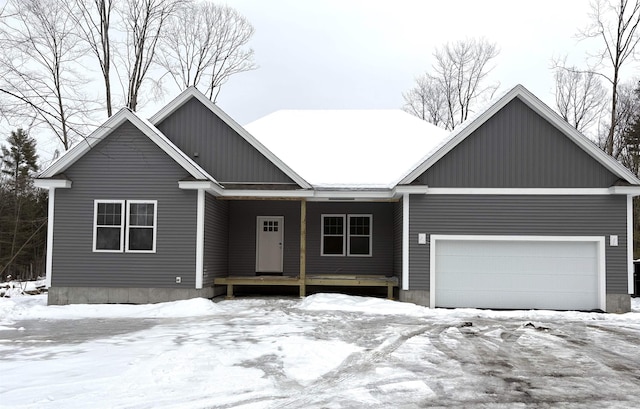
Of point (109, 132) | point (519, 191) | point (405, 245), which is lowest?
point (405, 245)

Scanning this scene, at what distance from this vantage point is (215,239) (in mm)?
16281

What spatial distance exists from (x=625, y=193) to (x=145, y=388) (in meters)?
13.0

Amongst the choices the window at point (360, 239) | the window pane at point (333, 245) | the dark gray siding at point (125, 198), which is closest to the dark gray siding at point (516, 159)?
the window at point (360, 239)

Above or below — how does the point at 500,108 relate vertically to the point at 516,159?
above

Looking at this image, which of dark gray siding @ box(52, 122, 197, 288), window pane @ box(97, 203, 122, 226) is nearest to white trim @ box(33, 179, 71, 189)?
dark gray siding @ box(52, 122, 197, 288)

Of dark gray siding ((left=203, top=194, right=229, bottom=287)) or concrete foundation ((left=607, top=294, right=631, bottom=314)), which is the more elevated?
dark gray siding ((left=203, top=194, right=229, bottom=287))

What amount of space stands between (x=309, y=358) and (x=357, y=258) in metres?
10.1

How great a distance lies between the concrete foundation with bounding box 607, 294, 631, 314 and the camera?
14.4 m

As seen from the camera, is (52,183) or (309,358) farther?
(52,183)

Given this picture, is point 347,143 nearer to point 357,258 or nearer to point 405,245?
point 357,258

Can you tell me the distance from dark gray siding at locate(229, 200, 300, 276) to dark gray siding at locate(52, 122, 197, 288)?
3564mm

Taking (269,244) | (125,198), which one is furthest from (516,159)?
(125,198)

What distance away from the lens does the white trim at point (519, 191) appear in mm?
14641

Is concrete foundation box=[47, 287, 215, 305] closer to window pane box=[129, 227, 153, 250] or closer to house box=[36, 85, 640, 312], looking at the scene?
house box=[36, 85, 640, 312]
